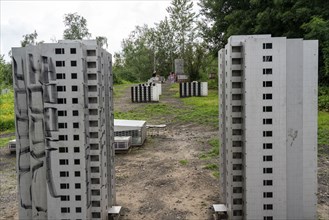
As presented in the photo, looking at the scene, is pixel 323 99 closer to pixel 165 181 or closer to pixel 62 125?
pixel 165 181

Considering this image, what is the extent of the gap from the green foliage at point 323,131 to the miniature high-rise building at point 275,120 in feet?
35.6

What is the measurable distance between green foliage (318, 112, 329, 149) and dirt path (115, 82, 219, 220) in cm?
688

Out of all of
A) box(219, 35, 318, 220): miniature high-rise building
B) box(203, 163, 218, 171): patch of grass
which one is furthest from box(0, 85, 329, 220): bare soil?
box(219, 35, 318, 220): miniature high-rise building

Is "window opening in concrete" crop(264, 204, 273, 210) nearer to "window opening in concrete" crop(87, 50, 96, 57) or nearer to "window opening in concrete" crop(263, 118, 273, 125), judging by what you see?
"window opening in concrete" crop(263, 118, 273, 125)

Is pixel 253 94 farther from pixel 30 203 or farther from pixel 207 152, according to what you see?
pixel 207 152

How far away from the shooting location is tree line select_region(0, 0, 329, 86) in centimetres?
3353

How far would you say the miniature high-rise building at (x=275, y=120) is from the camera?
894 centimetres

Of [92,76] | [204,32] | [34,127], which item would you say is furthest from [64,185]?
[204,32]

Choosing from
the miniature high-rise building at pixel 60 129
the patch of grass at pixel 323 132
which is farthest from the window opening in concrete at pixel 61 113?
the patch of grass at pixel 323 132

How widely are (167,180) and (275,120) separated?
24.9ft

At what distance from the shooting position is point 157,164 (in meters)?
18.2

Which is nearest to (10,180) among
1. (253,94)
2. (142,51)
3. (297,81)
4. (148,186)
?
(148,186)

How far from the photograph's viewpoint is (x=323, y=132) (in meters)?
22.7

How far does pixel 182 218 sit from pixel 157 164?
702cm
